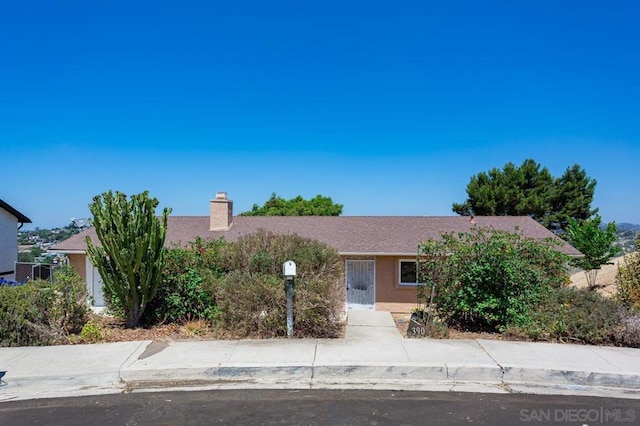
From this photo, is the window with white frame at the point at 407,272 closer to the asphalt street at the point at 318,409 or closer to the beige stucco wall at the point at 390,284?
the beige stucco wall at the point at 390,284

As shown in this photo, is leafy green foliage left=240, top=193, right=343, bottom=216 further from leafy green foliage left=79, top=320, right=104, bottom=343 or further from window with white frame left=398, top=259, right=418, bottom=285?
leafy green foliage left=79, top=320, right=104, bottom=343

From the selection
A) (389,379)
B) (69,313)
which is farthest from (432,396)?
(69,313)

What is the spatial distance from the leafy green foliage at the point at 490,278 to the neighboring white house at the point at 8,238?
23.7m

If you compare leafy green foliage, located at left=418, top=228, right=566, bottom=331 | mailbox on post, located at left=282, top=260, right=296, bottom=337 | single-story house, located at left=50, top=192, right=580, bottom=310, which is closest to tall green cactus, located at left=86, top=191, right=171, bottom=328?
mailbox on post, located at left=282, top=260, right=296, bottom=337

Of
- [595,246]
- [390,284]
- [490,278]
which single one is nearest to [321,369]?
[490,278]

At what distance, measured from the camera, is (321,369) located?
6961 millimetres

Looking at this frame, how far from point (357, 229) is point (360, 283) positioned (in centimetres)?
287

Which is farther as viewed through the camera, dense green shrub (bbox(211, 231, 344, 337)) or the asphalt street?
dense green shrub (bbox(211, 231, 344, 337))

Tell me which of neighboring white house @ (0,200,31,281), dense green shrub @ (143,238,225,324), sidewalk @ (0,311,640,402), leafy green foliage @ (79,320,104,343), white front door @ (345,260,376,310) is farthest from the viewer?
neighboring white house @ (0,200,31,281)

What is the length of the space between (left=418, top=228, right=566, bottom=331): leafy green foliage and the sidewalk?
68.9 inches

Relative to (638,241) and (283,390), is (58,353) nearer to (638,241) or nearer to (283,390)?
(283,390)

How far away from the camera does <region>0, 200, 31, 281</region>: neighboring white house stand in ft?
84.9

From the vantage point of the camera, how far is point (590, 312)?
901 centimetres

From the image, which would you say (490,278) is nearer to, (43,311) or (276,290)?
(276,290)
